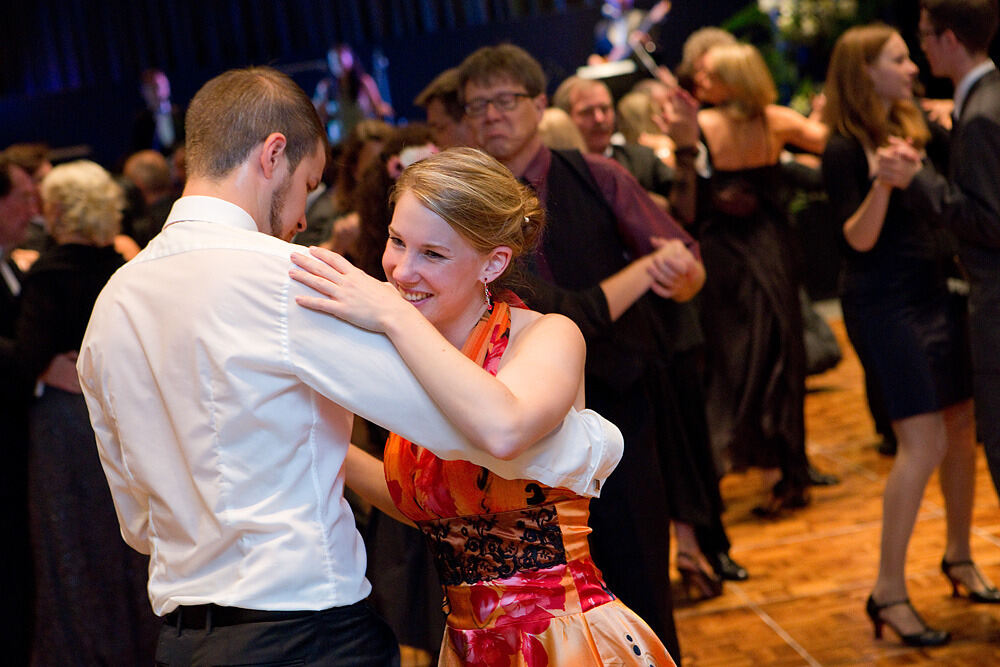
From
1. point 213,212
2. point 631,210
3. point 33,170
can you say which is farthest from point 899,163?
point 33,170

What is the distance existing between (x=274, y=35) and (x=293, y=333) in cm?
1119

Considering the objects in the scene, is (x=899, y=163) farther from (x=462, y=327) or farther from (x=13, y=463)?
(x=13, y=463)

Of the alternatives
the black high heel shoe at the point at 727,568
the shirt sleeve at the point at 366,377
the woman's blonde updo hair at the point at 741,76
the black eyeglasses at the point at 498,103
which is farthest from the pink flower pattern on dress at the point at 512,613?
the woman's blonde updo hair at the point at 741,76

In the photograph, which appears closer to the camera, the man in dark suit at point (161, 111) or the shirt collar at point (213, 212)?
the shirt collar at point (213, 212)

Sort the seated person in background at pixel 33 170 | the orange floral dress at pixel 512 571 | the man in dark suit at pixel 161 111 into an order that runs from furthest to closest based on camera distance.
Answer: the man in dark suit at pixel 161 111, the seated person in background at pixel 33 170, the orange floral dress at pixel 512 571

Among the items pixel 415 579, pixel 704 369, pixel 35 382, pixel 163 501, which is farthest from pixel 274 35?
pixel 163 501

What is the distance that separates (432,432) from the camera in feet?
4.95

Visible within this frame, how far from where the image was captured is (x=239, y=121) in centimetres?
162

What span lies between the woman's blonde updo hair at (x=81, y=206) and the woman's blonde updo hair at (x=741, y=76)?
240cm

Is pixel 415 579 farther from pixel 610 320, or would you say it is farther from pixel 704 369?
pixel 704 369

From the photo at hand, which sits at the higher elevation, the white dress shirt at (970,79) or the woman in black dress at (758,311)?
the white dress shirt at (970,79)

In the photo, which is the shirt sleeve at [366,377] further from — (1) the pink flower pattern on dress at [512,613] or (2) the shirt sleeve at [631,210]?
(2) the shirt sleeve at [631,210]

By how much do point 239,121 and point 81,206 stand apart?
2088 millimetres

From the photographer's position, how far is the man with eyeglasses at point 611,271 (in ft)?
8.75
